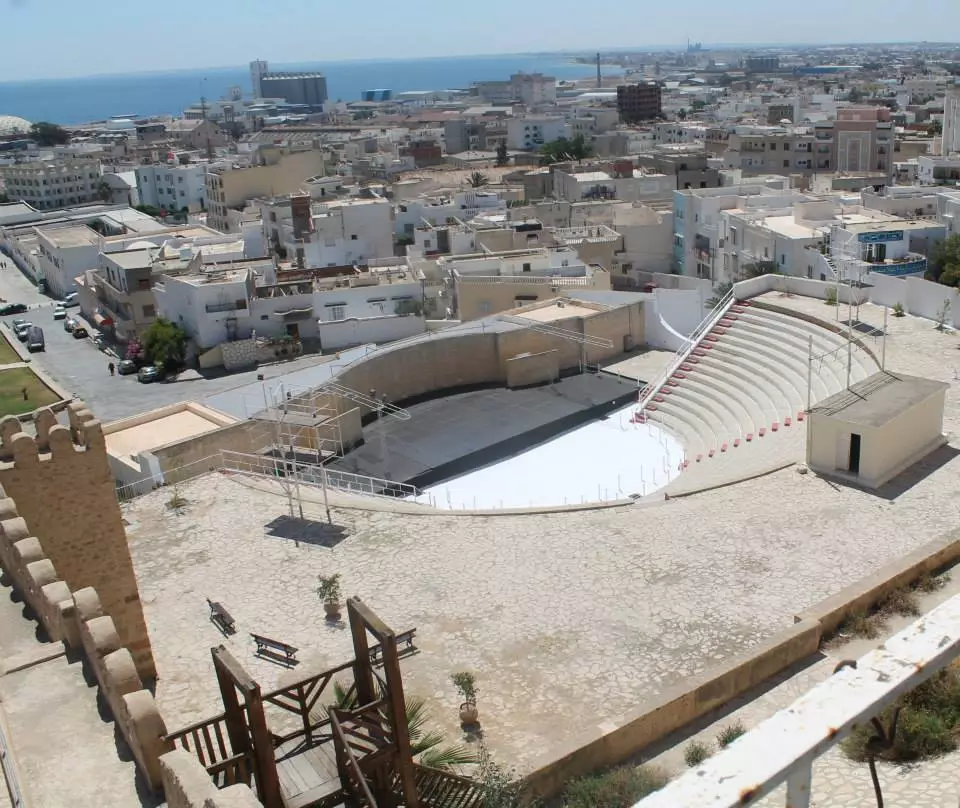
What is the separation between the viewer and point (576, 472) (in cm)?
2117

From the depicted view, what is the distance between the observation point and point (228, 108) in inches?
6407

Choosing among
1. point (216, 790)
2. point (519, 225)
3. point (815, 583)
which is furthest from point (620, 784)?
point (519, 225)

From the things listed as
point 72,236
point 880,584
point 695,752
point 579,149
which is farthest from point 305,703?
point 579,149

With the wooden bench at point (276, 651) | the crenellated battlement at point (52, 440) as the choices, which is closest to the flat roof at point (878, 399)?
the wooden bench at point (276, 651)

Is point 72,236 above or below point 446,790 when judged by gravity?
below

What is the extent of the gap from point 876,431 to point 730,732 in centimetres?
758

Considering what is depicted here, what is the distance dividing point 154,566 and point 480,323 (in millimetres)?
15694

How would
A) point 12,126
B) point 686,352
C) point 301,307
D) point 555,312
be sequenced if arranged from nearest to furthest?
1. point 686,352
2. point 555,312
3. point 301,307
4. point 12,126

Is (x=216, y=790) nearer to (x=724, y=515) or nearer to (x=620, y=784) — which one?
(x=620, y=784)

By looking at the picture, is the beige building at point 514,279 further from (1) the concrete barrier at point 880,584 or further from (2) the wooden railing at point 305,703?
(2) the wooden railing at point 305,703

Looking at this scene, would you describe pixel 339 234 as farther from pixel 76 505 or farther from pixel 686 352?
pixel 76 505

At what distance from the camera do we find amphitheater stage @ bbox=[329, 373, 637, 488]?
875 inches

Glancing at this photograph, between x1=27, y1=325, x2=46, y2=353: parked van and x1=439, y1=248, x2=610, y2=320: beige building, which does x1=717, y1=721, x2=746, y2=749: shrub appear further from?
x1=27, y1=325, x2=46, y2=353: parked van

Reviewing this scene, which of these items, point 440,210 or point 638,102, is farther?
point 638,102
